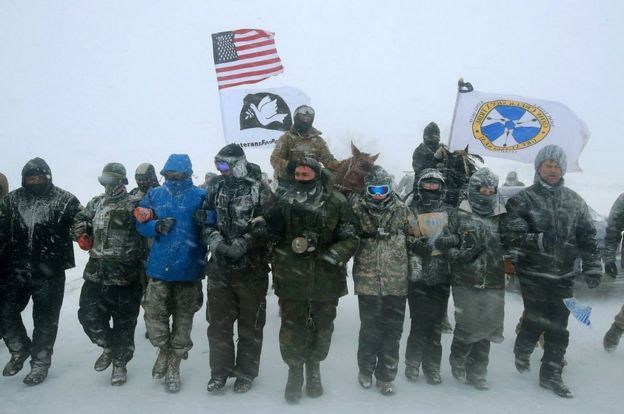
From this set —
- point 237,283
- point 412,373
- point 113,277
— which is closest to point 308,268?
point 237,283

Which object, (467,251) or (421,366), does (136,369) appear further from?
(467,251)

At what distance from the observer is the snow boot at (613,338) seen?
16.9 ft

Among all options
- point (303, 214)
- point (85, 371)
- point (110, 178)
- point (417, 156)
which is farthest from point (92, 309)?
point (417, 156)

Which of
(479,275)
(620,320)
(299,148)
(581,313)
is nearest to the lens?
(581,313)

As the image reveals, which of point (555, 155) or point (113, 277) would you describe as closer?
point (555, 155)

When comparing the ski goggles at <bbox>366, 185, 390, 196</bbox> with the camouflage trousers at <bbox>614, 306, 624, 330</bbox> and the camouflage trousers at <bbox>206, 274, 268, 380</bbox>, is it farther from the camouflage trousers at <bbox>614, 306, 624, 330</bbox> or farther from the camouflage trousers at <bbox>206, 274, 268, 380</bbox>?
the camouflage trousers at <bbox>614, 306, 624, 330</bbox>

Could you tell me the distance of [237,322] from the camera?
4.21 meters

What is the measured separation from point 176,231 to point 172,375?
4.66ft

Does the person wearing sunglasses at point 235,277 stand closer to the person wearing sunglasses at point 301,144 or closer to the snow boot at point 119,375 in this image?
the snow boot at point 119,375

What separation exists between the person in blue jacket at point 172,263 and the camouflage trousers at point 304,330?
1001 mm

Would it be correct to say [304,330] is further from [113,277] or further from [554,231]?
[554,231]

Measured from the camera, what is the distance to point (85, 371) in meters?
4.70

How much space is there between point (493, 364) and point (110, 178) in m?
4.78

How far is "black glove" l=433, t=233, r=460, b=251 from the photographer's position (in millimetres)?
4184
